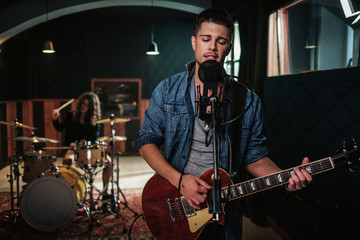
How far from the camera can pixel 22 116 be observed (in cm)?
717

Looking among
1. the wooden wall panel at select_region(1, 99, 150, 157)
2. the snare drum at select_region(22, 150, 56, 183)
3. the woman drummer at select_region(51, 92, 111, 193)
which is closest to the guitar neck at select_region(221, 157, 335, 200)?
the snare drum at select_region(22, 150, 56, 183)

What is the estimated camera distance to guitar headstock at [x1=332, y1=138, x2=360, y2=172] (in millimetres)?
1287

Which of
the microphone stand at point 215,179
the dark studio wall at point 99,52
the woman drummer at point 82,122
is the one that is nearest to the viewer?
the microphone stand at point 215,179

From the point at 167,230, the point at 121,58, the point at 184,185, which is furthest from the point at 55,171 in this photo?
the point at 121,58

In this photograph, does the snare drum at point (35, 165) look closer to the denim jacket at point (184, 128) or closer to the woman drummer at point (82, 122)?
the woman drummer at point (82, 122)

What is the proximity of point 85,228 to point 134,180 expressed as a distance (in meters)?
2.18

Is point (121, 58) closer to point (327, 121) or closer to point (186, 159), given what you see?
point (327, 121)

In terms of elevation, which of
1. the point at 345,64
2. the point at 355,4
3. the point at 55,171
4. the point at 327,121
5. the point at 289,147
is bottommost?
the point at 55,171

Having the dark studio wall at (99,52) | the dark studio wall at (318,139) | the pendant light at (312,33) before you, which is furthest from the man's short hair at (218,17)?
the dark studio wall at (99,52)

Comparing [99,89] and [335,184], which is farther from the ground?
[99,89]

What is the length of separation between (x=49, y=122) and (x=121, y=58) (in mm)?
2517

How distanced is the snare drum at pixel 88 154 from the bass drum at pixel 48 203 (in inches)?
15.1

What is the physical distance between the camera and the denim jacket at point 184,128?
1.58m

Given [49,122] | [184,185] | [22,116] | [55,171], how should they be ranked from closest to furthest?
[184,185] < [55,171] < [22,116] < [49,122]
